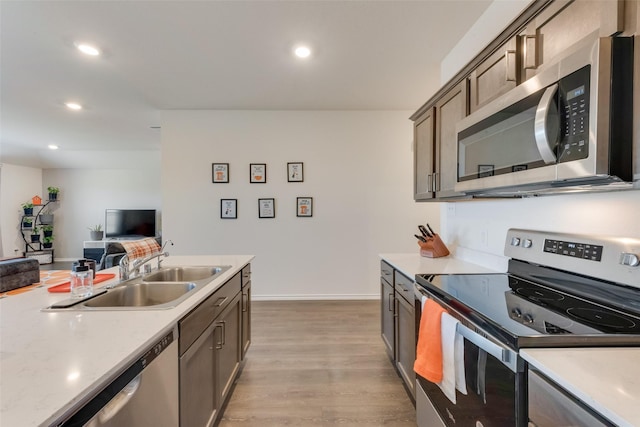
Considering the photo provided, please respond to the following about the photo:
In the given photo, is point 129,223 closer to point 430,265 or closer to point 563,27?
point 430,265

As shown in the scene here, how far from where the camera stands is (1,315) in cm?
117

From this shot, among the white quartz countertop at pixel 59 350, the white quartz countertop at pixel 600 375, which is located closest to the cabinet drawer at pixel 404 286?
the white quartz countertop at pixel 600 375

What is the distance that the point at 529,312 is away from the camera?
1067 mm

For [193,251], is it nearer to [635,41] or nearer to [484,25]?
[484,25]

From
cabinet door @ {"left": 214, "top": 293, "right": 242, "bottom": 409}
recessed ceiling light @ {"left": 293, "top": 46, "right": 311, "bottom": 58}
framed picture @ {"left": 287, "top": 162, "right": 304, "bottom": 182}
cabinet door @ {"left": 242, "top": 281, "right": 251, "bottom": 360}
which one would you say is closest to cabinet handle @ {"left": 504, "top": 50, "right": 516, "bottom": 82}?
recessed ceiling light @ {"left": 293, "top": 46, "right": 311, "bottom": 58}

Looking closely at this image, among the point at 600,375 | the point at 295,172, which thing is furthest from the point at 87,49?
the point at 600,375

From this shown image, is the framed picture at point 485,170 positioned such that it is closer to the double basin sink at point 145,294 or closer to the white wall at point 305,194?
the double basin sink at point 145,294

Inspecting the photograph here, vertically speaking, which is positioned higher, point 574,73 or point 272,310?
point 574,73

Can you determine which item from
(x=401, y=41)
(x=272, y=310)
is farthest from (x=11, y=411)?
(x=272, y=310)

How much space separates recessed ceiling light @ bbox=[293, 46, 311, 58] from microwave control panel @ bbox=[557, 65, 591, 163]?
6.78ft

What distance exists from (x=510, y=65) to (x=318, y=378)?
2331mm

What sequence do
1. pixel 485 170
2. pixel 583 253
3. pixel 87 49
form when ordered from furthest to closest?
pixel 87 49, pixel 485 170, pixel 583 253

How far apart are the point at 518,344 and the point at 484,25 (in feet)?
7.33

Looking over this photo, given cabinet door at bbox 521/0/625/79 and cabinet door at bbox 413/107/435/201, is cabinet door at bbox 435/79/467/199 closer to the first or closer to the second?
cabinet door at bbox 413/107/435/201
